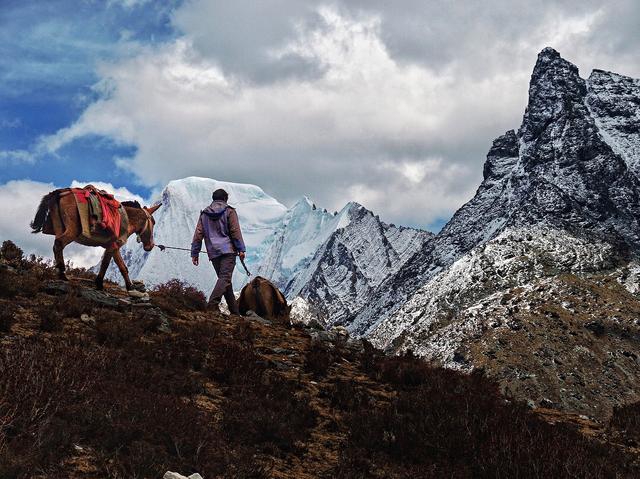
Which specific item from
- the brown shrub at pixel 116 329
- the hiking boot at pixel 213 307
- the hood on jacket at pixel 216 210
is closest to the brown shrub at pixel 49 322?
the brown shrub at pixel 116 329

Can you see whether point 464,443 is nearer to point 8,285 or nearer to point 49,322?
point 49,322

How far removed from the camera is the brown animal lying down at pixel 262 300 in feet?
56.9

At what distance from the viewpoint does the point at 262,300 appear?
57.2 ft

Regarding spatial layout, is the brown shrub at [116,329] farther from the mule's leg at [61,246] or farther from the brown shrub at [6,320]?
the mule's leg at [61,246]

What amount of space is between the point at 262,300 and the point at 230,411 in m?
9.66

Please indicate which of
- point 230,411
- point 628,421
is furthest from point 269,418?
point 628,421

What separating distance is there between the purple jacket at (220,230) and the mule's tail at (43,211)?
3528 mm

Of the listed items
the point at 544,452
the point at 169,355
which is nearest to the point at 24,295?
the point at 169,355

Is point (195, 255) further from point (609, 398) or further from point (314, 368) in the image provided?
point (609, 398)

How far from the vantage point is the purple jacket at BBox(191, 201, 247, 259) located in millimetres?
15953

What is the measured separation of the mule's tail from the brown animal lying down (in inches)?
220

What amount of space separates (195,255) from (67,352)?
8.93 metres

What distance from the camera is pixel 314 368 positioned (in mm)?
10852

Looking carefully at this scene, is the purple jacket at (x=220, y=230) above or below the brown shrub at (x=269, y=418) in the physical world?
above
